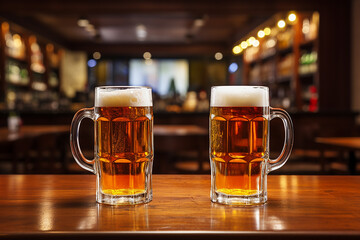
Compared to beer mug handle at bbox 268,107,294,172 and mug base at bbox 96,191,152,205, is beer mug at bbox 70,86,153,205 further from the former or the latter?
beer mug handle at bbox 268,107,294,172

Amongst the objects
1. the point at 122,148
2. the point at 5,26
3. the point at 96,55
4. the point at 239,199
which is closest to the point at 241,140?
the point at 239,199

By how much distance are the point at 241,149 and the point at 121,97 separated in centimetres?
24

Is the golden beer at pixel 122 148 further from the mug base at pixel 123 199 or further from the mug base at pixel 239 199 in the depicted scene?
the mug base at pixel 239 199

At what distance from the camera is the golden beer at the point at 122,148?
714 millimetres

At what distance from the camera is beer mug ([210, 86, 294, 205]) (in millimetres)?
715

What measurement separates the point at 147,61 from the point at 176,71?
1048mm

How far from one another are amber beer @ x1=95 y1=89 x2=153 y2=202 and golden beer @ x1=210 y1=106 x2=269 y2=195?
0.15 metres

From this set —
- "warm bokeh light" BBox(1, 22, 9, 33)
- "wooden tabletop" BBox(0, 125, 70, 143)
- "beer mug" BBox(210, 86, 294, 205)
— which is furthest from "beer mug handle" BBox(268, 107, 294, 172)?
"warm bokeh light" BBox(1, 22, 9, 33)

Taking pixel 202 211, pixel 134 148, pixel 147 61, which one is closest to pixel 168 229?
pixel 202 211

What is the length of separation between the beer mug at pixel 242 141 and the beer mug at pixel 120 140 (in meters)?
Answer: 0.14

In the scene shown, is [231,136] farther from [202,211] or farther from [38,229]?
[38,229]

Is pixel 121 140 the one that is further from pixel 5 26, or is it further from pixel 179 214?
pixel 5 26

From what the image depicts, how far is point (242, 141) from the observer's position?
2.36 feet

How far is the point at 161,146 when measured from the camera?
115 inches
